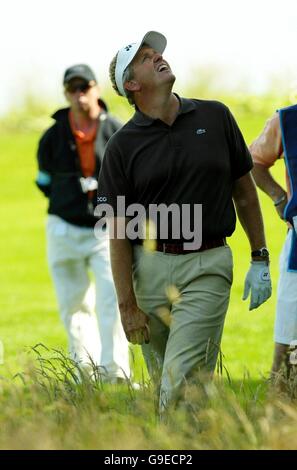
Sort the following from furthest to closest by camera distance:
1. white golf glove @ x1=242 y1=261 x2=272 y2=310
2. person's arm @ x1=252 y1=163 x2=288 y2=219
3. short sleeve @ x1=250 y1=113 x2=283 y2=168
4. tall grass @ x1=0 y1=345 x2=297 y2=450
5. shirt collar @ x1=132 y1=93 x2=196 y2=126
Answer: person's arm @ x1=252 y1=163 x2=288 y2=219 → short sleeve @ x1=250 y1=113 x2=283 y2=168 → white golf glove @ x1=242 y1=261 x2=272 y2=310 → shirt collar @ x1=132 y1=93 x2=196 y2=126 → tall grass @ x1=0 y1=345 x2=297 y2=450

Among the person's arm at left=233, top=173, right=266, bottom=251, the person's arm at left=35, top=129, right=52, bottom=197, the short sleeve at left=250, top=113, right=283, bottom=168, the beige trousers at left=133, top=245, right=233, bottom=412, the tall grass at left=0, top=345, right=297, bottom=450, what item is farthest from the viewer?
the person's arm at left=35, top=129, right=52, bottom=197

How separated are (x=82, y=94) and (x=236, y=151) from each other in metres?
3.97

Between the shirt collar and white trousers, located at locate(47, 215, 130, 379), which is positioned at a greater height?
the shirt collar

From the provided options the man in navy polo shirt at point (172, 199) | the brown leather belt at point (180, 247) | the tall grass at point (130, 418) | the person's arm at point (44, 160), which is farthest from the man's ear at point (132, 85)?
the person's arm at point (44, 160)

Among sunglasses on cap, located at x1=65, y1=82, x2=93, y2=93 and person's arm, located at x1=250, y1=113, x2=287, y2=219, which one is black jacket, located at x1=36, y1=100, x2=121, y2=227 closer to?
sunglasses on cap, located at x1=65, y1=82, x2=93, y2=93

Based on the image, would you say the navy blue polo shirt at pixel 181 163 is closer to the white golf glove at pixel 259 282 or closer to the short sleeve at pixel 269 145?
the white golf glove at pixel 259 282

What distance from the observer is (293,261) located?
23.4 ft

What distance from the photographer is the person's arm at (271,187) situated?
287 inches

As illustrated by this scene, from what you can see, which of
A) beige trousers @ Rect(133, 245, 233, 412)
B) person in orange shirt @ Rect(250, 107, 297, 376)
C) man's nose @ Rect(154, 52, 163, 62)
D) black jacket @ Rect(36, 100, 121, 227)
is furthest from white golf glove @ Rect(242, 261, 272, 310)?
black jacket @ Rect(36, 100, 121, 227)

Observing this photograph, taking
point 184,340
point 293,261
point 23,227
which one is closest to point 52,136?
point 293,261

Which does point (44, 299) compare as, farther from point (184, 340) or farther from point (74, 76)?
point (184, 340)

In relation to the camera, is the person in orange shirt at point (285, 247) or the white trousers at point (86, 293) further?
the white trousers at point (86, 293)

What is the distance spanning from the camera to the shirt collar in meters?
6.19

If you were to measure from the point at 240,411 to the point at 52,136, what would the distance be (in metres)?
5.18
